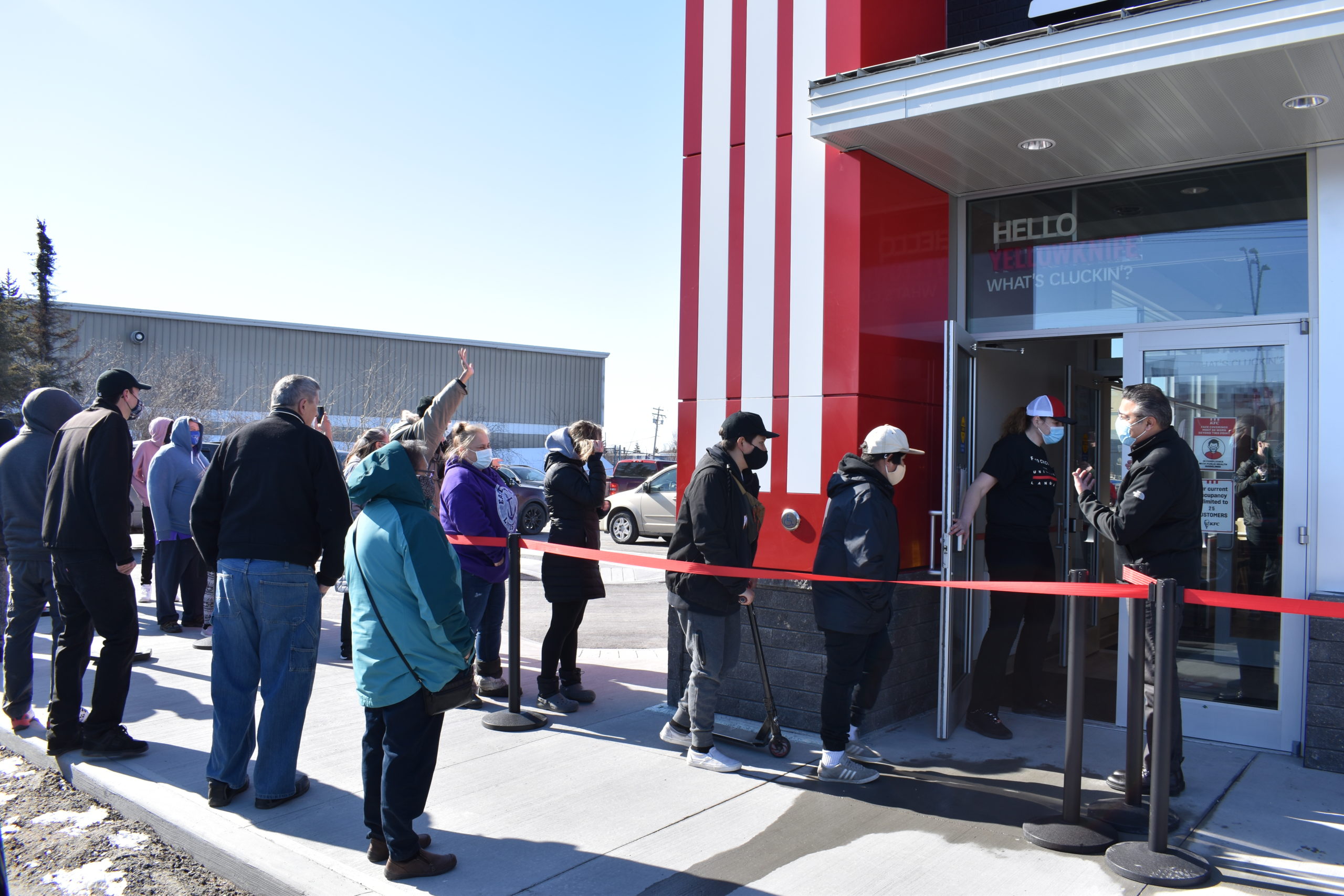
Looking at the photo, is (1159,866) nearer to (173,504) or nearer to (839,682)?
(839,682)

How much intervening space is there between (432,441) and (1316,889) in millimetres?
4926

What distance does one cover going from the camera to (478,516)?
6.12m

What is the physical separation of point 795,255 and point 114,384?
400 cm

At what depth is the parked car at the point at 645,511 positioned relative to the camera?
17562 mm

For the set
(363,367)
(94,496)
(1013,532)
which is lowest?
(1013,532)

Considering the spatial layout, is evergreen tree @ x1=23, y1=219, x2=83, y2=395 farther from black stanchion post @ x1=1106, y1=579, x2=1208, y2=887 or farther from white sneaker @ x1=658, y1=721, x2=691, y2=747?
black stanchion post @ x1=1106, y1=579, x2=1208, y2=887

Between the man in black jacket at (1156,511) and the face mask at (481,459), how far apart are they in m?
3.82

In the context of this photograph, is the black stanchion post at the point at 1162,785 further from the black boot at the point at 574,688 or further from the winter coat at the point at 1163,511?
the black boot at the point at 574,688

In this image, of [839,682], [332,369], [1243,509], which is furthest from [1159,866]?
[332,369]

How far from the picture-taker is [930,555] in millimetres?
5629

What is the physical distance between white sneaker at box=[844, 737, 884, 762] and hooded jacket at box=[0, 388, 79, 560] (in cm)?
475

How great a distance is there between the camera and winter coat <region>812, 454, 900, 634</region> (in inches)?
181

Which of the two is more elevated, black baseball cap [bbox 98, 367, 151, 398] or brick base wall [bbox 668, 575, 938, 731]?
black baseball cap [bbox 98, 367, 151, 398]

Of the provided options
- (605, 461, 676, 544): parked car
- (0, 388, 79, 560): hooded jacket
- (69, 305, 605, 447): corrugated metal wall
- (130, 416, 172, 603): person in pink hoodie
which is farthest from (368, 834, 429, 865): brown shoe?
(69, 305, 605, 447): corrugated metal wall
